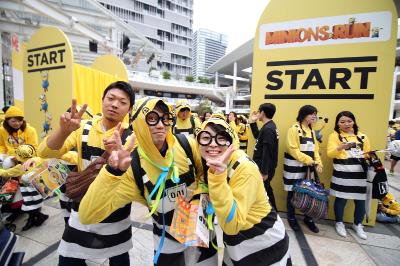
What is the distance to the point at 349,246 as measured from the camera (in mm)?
2828

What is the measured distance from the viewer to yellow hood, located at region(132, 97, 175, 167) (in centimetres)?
131

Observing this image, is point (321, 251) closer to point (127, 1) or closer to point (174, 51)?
point (127, 1)

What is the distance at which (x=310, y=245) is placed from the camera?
285 centimetres

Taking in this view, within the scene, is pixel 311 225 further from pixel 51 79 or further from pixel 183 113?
pixel 51 79

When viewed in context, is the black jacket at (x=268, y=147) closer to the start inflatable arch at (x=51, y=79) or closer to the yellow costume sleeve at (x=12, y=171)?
the yellow costume sleeve at (x=12, y=171)

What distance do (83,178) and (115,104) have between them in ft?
1.94

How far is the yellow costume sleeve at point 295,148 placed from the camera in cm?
311

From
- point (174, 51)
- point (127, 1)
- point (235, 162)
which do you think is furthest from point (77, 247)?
point (174, 51)

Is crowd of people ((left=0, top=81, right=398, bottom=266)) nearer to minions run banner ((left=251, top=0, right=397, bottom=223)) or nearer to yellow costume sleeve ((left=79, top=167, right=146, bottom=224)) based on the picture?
yellow costume sleeve ((left=79, top=167, right=146, bottom=224))

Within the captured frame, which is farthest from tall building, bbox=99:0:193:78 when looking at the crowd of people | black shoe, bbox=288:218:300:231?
the crowd of people

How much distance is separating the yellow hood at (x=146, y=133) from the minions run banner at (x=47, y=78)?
4366mm

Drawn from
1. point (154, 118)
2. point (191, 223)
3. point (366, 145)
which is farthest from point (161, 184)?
point (366, 145)

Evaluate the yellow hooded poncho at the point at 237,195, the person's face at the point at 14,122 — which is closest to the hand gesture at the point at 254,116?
the yellow hooded poncho at the point at 237,195

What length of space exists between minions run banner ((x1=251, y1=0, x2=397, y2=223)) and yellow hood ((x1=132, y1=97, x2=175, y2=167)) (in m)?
2.91
